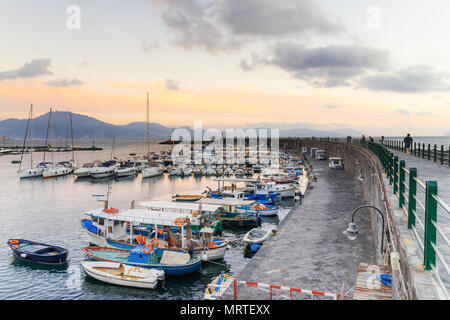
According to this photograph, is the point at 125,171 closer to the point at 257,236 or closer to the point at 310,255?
the point at 257,236

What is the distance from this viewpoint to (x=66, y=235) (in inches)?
1128

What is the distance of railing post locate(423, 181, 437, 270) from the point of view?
191 inches

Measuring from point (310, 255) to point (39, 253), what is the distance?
60.0ft

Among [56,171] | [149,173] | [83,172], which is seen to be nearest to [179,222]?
[149,173]

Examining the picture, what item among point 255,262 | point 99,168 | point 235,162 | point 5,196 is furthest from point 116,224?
point 235,162

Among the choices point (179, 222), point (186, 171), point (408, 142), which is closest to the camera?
point (179, 222)

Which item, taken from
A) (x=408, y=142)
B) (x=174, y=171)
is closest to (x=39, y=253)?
(x=408, y=142)

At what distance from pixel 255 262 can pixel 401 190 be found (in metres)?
8.73

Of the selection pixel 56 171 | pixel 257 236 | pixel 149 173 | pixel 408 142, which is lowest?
pixel 257 236

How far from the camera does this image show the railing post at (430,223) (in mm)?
4852

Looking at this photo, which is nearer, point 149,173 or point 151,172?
point 149,173

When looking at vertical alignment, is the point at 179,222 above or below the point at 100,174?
above

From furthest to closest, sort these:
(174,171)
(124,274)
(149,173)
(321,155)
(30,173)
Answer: (321,155) → (174,171) → (30,173) → (149,173) → (124,274)

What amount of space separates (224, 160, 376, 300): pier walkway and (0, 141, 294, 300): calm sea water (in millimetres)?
4214
